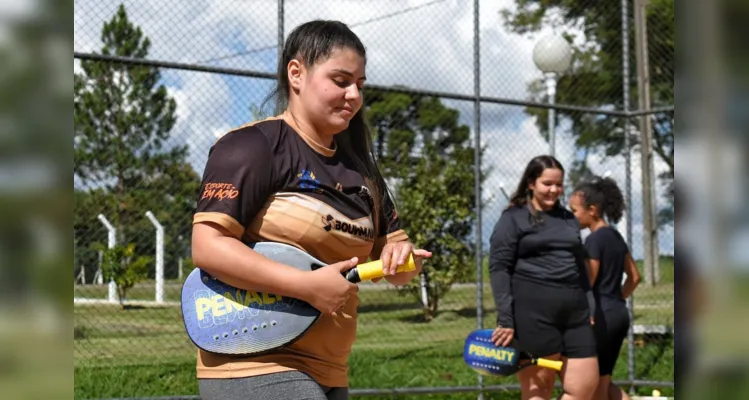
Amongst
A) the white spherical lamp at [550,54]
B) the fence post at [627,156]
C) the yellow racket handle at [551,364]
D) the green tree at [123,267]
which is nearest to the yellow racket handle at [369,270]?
the yellow racket handle at [551,364]

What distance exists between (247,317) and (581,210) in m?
5.04

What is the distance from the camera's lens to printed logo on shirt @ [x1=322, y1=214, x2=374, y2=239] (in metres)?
2.13

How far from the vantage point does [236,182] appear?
6.47ft

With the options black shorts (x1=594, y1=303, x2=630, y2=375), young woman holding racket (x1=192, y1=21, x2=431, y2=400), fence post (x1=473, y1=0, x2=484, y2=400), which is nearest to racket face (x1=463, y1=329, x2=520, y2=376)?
black shorts (x1=594, y1=303, x2=630, y2=375)

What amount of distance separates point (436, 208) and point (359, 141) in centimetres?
654

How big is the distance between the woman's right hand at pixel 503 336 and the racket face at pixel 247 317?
12.4 feet

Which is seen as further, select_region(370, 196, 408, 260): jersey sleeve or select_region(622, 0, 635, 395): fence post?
select_region(622, 0, 635, 395): fence post

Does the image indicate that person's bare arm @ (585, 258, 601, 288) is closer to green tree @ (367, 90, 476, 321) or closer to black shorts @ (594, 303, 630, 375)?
black shorts @ (594, 303, 630, 375)

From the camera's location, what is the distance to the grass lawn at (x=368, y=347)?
6.66 metres

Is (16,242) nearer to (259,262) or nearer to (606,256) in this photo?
(259,262)

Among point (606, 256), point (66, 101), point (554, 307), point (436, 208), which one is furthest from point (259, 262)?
point (436, 208)

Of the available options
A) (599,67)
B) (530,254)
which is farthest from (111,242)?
(599,67)

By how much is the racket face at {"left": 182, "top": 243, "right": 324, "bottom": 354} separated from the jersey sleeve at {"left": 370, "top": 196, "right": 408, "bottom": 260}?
1.62 ft

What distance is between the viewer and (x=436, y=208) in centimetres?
897
